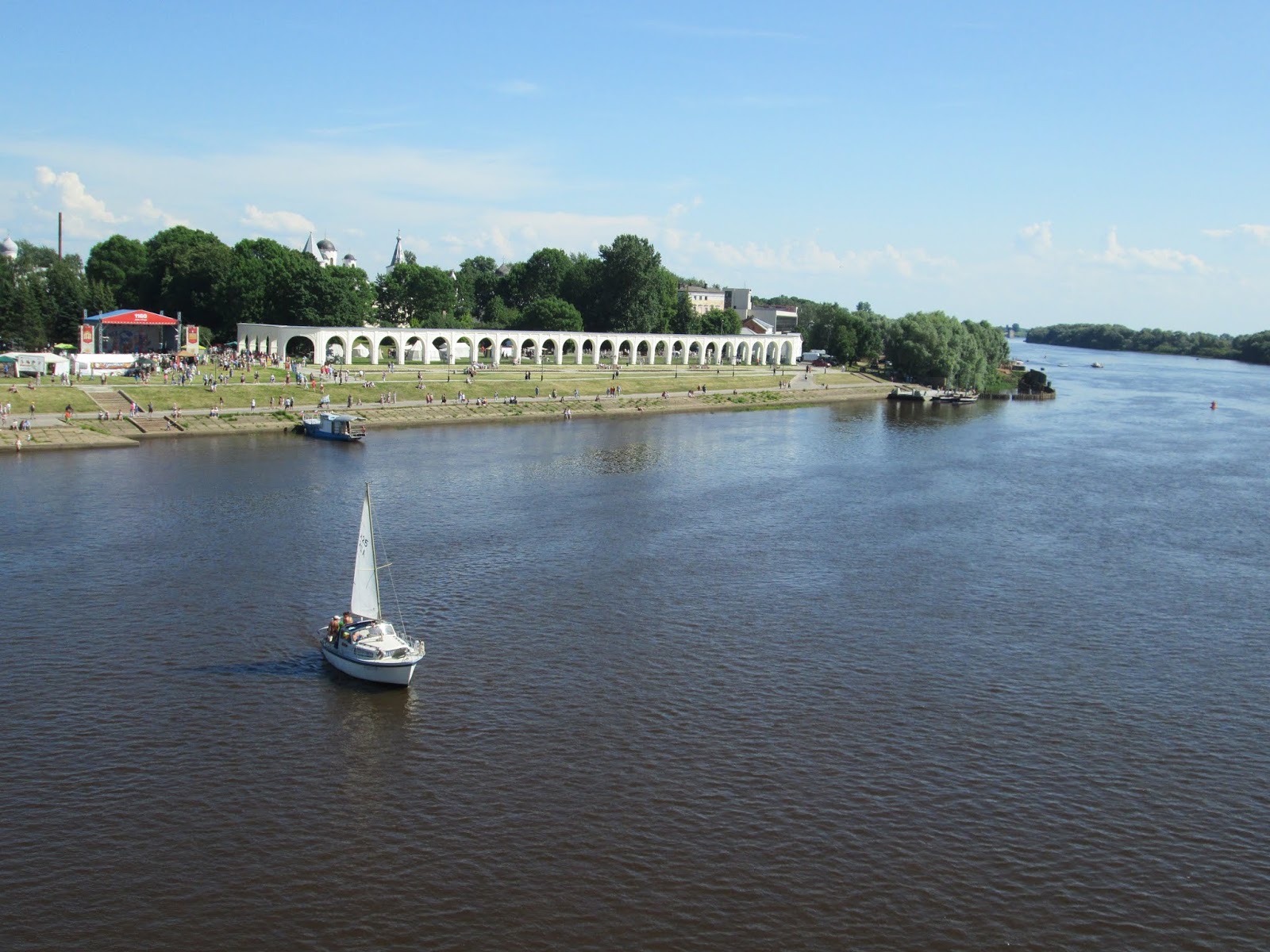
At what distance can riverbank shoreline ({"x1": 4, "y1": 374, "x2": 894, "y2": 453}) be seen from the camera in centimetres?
6719

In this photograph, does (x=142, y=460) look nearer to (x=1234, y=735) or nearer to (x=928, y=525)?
(x=928, y=525)

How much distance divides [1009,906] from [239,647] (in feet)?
75.6

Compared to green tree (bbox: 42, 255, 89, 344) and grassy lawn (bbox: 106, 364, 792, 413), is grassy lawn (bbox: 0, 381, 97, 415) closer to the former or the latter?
grassy lawn (bbox: 106, 364, 792, 413)

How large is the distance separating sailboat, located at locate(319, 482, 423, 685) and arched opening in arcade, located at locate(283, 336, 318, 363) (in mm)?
73082

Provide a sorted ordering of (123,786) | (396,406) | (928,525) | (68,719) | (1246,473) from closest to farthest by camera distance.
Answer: (123,786), (68,719), (928,525), (1246,473), (396,406)

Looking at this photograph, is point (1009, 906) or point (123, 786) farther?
point (123, 786)

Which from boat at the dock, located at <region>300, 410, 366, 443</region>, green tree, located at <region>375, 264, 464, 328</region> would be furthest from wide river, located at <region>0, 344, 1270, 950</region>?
green tree, located at <region>375, 264, 464, 328</region>

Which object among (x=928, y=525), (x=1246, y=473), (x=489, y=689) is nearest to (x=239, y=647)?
(x=489, y=689)

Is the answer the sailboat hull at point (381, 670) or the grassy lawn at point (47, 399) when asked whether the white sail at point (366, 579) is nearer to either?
the sailboat hull at point (381, 670)

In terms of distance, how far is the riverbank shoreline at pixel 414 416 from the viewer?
67188 millimetres

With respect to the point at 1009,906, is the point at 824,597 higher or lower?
higher

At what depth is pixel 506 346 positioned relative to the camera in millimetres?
136375

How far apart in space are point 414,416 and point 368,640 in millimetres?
57402

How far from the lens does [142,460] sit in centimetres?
6234
